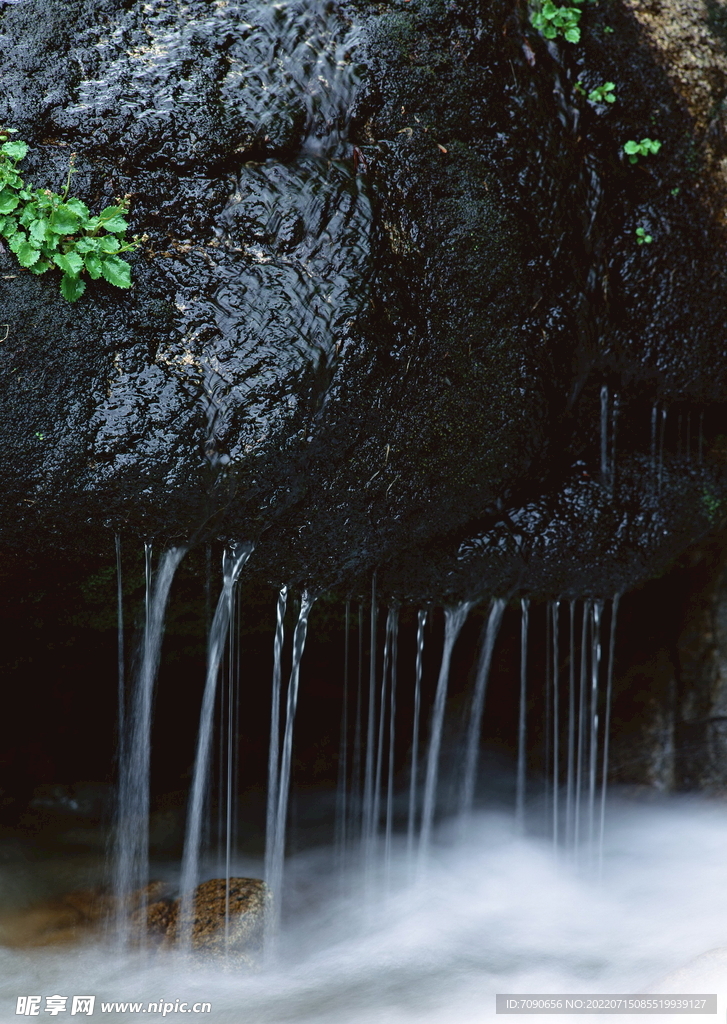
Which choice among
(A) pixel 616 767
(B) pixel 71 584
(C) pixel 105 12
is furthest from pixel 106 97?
(A) pixel 616 767

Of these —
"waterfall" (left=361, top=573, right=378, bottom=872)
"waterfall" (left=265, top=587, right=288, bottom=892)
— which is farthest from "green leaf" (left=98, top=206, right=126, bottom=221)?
"waterfall" (left=361, top=573, right=378, bottom=872)

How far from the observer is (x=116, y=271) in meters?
3.63

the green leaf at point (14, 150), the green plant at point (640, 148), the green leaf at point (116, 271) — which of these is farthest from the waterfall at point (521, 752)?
the green leaf at point (14, 150)

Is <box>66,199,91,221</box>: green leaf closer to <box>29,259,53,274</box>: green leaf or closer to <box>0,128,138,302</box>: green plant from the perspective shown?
<box>0,128,138,302</box>: green plant

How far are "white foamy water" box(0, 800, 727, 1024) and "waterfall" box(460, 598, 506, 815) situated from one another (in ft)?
0.92

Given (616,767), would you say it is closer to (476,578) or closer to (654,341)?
(476,578)

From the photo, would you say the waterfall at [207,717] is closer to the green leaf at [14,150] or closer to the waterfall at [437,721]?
the waterfall at [437,721]

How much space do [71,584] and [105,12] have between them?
277 centimetres

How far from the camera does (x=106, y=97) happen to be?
12.6 feet

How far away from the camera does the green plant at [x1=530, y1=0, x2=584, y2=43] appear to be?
4539mm

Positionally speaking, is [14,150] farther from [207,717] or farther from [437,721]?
[437,721]

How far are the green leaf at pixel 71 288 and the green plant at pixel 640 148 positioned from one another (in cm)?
310

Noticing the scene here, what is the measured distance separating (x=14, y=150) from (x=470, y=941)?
14.6 feet

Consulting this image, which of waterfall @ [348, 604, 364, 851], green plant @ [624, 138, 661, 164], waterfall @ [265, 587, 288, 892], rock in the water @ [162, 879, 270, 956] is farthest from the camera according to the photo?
waterfall @ [348, 604, 364, 851]
